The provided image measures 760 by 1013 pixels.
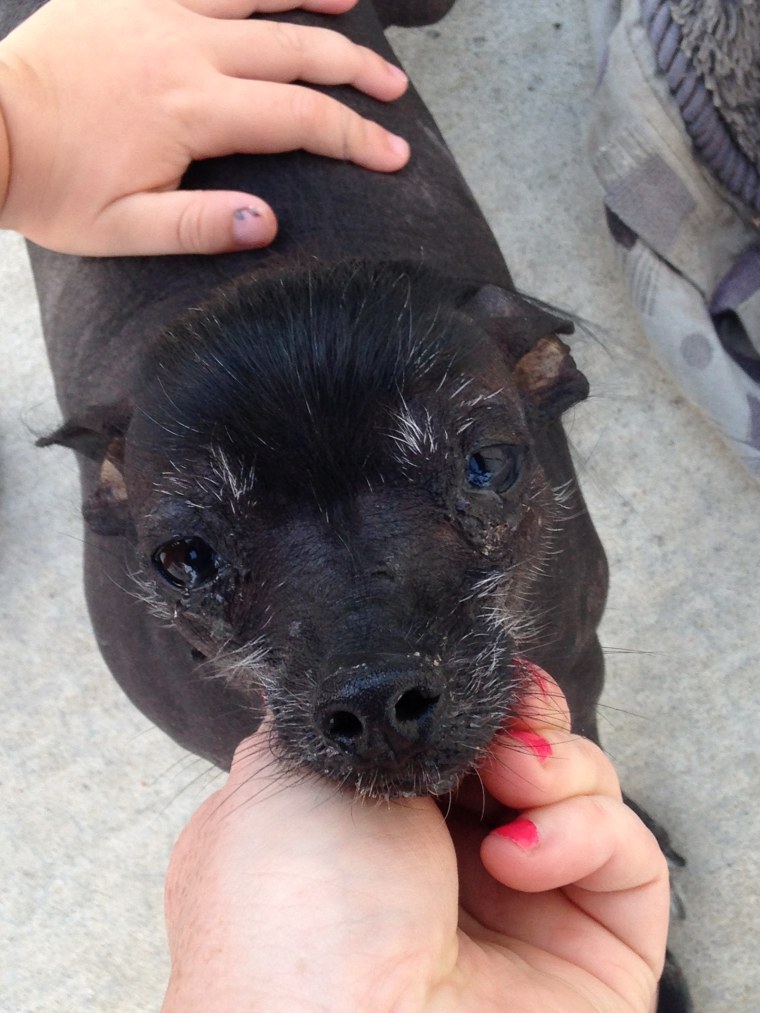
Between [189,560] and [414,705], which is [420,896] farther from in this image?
[189,560]

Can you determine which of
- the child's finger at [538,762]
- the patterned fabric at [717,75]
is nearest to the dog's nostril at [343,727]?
the child's finger at [538,762]

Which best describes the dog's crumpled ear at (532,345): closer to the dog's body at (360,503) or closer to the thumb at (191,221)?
the dog's body at (360,503)

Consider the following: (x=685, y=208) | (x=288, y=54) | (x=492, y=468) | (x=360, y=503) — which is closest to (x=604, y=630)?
(x=685, y=208)

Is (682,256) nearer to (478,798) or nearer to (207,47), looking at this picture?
(207,47)

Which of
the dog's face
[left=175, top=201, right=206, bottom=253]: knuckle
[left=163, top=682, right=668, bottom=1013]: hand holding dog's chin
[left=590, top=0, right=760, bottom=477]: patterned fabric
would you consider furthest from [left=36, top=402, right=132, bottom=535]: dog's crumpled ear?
[left=590, top=0, right=760, bottom=477]: patterned fabric

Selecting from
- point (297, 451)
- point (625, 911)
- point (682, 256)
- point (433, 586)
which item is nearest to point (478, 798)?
point (625, 911)

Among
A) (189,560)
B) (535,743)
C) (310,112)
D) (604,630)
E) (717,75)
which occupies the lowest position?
(604,630)
